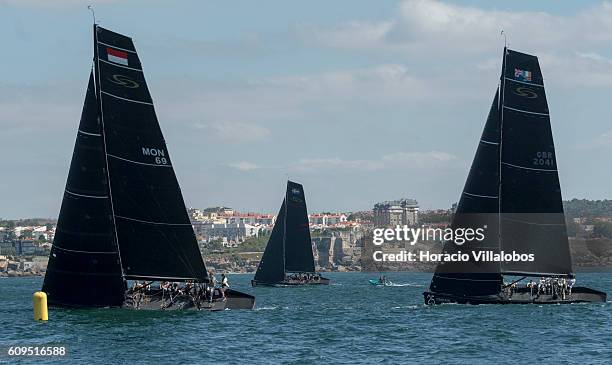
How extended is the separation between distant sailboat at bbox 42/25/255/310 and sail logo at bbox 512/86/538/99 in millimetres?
19341

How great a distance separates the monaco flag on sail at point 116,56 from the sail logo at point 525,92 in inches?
833

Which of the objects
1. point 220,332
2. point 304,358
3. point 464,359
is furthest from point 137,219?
point 464,359

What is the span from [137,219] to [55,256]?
166 inches

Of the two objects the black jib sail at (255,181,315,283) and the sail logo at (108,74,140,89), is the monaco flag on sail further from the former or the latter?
the black jib sail at (255,181,315,283)

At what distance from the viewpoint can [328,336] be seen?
52719 mm

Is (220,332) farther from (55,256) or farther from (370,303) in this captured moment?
(370,303)

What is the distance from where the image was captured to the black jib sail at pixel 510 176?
6438 cm

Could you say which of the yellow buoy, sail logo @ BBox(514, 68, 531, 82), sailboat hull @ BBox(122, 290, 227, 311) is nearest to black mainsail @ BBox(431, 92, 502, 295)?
sail logo @ BBox(514, 68, 531, 82)

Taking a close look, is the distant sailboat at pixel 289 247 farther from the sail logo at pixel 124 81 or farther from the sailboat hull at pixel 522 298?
the sail logo at pixel 124 81

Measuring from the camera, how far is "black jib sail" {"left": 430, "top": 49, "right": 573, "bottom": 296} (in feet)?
211

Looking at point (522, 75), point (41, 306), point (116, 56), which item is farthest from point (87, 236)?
point (522, 75)

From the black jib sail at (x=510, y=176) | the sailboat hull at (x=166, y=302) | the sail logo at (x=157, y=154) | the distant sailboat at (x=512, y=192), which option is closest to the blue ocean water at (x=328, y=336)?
the sailboat hull at (x=166, y=302)

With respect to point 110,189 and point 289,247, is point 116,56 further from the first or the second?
point 289,247

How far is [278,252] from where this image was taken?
124 meters
